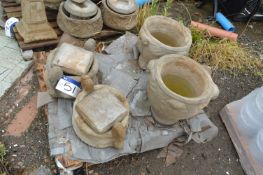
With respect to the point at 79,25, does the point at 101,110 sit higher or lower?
lower

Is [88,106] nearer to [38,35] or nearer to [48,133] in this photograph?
[48,133]

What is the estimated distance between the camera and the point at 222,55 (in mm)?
3846

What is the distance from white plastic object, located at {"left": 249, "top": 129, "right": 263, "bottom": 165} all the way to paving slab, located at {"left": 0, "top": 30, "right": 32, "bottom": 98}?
256 cm

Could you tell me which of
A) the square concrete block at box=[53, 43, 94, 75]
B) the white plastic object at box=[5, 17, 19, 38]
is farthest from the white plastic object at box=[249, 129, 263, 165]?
the white plastic object at box=[5, 17, 19, 38]

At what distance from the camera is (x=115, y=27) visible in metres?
3.64

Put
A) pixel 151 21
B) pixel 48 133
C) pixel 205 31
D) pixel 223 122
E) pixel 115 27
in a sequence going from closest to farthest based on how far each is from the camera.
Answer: pixel 48 133, pixel 151 21, pixel 223 122, pixel 115 27, pixel 205 31

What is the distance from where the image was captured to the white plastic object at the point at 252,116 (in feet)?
9.93

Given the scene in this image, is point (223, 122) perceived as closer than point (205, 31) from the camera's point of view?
Yes

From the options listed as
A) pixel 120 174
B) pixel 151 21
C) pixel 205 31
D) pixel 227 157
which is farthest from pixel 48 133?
pixel 205 31

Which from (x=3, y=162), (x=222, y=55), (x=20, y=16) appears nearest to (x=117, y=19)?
(x=20, y=16)

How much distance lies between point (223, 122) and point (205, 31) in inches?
53.3

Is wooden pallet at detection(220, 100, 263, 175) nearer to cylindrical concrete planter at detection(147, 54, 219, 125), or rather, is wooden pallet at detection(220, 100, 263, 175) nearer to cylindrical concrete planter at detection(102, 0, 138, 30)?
cylindrical concrete planter at detection(147, 54, 219, 125)

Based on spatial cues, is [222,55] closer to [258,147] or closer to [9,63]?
[258,147]

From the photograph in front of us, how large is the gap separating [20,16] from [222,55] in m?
2.61
